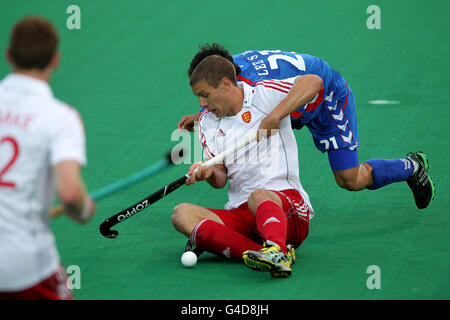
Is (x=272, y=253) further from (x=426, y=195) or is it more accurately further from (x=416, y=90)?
(x=416, y=90)

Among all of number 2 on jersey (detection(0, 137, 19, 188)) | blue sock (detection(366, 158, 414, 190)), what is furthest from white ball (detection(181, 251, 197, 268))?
number 2 on jersey (detection(0, 137, 19, 188))

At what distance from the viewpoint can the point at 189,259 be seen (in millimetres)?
4227

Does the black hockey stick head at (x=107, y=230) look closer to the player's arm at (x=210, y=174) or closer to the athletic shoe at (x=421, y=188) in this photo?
the player's arm at (x=210, y=174)

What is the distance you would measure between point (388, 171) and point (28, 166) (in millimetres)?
2921

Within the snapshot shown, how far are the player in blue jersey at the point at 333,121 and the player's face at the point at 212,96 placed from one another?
1.15 feet

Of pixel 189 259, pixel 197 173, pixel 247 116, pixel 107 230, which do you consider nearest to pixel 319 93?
pixel 247 116

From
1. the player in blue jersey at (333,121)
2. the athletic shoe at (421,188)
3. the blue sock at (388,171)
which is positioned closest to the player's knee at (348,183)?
the player in blue jersey at (333,121)

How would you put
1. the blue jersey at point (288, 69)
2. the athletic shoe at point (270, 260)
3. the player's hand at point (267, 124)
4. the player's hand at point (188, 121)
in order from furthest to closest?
the player's hand at point (188, 121)
the blue jersey at point (288, 69)
the player's hand at point (267, 124)
the athletic shoe at point (270, 260)

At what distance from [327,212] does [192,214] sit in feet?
3.72

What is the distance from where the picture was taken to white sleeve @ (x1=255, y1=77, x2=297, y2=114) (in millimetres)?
4352

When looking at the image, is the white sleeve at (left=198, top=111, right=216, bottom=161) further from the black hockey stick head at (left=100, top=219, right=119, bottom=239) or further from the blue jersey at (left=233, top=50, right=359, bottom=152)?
the black hockey stick head at (left=100, top=219, right=119, bottom=239)

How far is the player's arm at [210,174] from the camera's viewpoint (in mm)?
4199

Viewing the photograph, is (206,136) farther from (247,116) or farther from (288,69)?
(288,69)

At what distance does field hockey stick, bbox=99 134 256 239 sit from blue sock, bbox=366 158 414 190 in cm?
113
